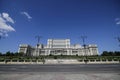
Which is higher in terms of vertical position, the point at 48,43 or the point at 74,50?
the point at 48,43

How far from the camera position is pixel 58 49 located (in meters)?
106

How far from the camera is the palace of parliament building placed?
100 meters

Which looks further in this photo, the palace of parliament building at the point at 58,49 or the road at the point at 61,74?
the palace of parliament building at the point at 58,49

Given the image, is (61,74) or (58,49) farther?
(58,49)

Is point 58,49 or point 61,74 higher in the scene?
point 58,49

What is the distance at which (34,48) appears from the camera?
352 ft

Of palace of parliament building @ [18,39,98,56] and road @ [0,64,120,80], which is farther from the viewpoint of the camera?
palace of parliament building @ [18,39,98,56]

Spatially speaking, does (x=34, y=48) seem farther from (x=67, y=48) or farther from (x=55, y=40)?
(x=67, y=48)

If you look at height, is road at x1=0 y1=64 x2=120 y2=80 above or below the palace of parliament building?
below

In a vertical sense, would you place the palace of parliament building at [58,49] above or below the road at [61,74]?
above

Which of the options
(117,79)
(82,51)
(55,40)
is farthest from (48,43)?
(117,79)

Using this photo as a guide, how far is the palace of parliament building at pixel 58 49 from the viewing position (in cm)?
10027

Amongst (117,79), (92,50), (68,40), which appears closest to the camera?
(117,79)

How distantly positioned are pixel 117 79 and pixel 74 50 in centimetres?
10047
